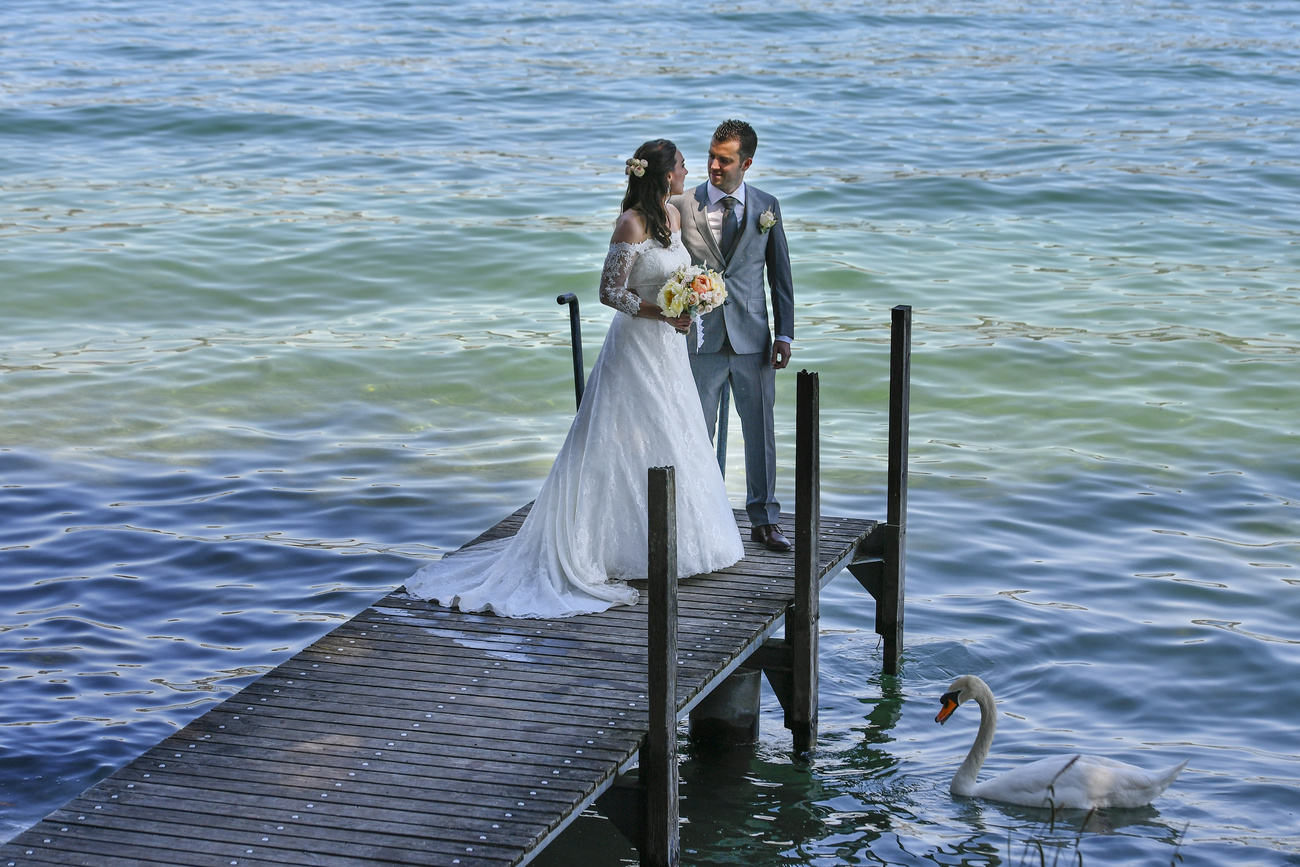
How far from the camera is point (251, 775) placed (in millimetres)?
5418

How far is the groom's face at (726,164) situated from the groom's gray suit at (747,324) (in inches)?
5.1

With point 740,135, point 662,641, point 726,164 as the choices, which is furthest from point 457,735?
point 740,135

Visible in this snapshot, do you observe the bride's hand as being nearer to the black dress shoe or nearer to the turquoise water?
the black dress shoe

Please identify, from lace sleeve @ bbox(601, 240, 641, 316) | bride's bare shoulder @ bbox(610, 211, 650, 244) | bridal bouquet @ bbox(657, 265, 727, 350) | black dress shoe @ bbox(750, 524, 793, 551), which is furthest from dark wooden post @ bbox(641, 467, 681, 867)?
black dress shoe @ bbox(750, 524, 793, 551)

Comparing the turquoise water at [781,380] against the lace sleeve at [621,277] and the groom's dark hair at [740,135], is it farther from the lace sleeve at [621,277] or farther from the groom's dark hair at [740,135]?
the groom's dark hair at [740,135]

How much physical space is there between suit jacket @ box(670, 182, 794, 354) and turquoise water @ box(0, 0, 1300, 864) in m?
2.21

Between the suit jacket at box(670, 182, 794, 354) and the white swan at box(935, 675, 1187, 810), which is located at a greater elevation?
the suit jacket at box(670, 182, 794, 354)

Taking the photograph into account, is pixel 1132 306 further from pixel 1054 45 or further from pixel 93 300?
pixel 1054 45

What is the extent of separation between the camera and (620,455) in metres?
7.02

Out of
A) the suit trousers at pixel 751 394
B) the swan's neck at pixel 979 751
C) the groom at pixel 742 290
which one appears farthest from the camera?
the suit trousers at pixel 751 394

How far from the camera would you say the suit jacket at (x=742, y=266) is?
24.6ft

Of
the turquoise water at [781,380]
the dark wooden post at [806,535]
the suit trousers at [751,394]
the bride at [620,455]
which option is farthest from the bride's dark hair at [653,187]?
the turquoise water at [781,380]

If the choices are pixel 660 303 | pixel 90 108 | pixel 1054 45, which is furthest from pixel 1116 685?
pixel 1054 45

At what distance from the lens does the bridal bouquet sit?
679 cm
